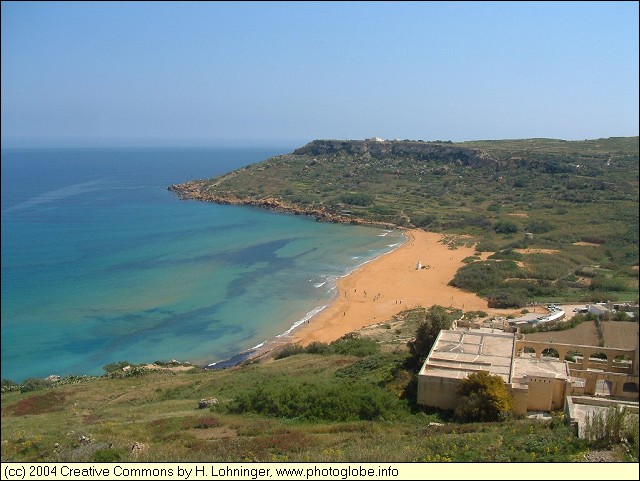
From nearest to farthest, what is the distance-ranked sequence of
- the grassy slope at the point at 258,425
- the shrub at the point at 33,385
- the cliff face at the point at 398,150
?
the grassy slope at the point at 258,425 → the shrub at the point at 33,385 → the cliff face at the point at 398,150

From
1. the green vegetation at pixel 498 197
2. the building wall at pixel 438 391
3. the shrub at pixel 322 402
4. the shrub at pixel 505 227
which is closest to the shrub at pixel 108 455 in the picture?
the shrub at pixel 322 402

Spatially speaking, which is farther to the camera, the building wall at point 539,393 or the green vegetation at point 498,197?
the green vegetation at point 498,197

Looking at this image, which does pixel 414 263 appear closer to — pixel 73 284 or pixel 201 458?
pixel 73 284

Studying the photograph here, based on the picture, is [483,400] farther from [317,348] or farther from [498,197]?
[498,197]

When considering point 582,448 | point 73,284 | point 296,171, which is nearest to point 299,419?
point 582,448

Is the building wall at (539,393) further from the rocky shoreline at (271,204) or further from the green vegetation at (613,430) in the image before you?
the rocky shoreline at (271,204)

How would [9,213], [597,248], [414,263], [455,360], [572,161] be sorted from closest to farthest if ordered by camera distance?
[455,360], [597,248], [414,263], [9,213], [572,161]

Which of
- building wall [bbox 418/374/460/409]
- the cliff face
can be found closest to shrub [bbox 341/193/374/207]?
the cliff face

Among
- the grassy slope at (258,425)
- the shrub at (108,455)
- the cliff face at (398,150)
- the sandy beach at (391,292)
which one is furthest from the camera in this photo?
the cliff face at (398,150)
